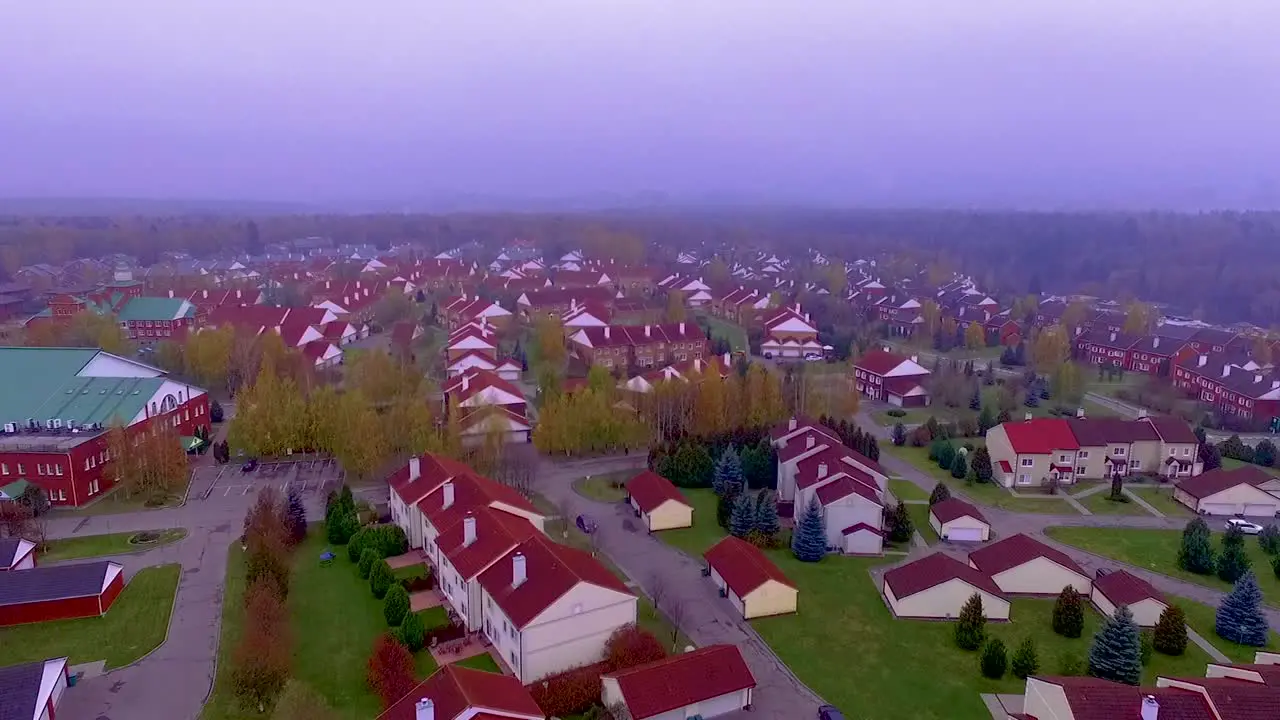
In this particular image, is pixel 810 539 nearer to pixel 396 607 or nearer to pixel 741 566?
pixel 741 566

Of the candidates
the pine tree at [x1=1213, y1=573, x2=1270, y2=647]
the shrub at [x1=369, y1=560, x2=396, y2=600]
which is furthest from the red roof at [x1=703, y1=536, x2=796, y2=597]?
the pine tree at [x1=1213, y1=573, x2=1270, y2=647]

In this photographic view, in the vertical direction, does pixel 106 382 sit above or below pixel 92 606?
above

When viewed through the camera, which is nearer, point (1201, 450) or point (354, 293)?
point (1201, 450)

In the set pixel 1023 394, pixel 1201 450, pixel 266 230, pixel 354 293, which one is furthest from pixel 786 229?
pixel 1201 450

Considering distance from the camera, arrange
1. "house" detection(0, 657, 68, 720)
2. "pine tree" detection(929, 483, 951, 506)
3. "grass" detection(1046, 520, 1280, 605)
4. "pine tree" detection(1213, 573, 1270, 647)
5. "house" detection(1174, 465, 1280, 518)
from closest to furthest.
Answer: "house" detection(0, 657, 68, 720)
"pine tree" detection(1213, 573, 1270, 647)
"grass" detection(1046, 520, 1280, 605)
"pine tree" detection(929, 483, 951, 506)
"house" detection(1174, 465, 1280, 518)

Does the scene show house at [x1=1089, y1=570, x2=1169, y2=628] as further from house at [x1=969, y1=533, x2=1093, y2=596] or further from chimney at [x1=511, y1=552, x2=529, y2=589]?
chimney at [x1=511, y1=552, x2=529, y2=589]

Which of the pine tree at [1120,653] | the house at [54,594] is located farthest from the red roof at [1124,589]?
the house at [54,594]

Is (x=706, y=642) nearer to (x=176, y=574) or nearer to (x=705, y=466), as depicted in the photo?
(x=705, y=466)
